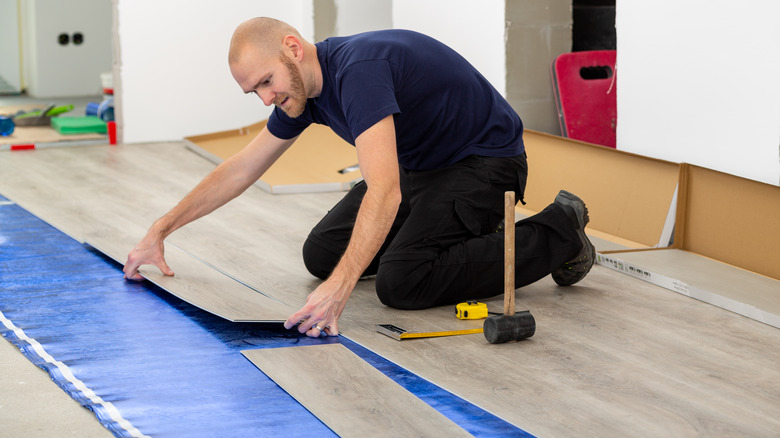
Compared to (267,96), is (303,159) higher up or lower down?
lower down

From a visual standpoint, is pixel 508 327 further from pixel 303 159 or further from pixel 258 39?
pixel 303 159

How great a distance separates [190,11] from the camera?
625cm

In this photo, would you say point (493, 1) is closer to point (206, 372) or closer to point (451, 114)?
point (451, 114)

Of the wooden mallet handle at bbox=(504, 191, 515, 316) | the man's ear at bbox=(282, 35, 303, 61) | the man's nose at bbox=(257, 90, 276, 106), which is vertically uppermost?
the man's ear at bbox=(282, 35, 303, 61)

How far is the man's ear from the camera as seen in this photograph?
2.43 m

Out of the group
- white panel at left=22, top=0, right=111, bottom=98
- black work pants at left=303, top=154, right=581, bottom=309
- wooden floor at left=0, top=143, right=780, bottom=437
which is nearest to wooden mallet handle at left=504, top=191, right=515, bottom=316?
wooden floor at left=0, top=143, right=780, bottom=437

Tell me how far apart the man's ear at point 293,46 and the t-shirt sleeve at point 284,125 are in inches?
13.5

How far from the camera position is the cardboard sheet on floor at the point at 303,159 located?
15.5 feet

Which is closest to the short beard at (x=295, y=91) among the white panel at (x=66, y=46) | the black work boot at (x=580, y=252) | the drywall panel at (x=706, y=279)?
the black work boot at (x=580, y=252)

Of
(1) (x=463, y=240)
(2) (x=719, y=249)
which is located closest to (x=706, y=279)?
(2) (x=719, y=249)

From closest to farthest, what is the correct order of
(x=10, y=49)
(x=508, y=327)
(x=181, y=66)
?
(x=508, y=327), (x=181, y=66), (x=10, y=49)

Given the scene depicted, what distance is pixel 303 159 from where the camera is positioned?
17.7 ft

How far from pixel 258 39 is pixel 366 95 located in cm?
31

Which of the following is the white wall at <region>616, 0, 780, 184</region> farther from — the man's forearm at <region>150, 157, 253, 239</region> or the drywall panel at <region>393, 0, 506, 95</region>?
the man's forearm at <region>150, 157, 253, 239</region>
